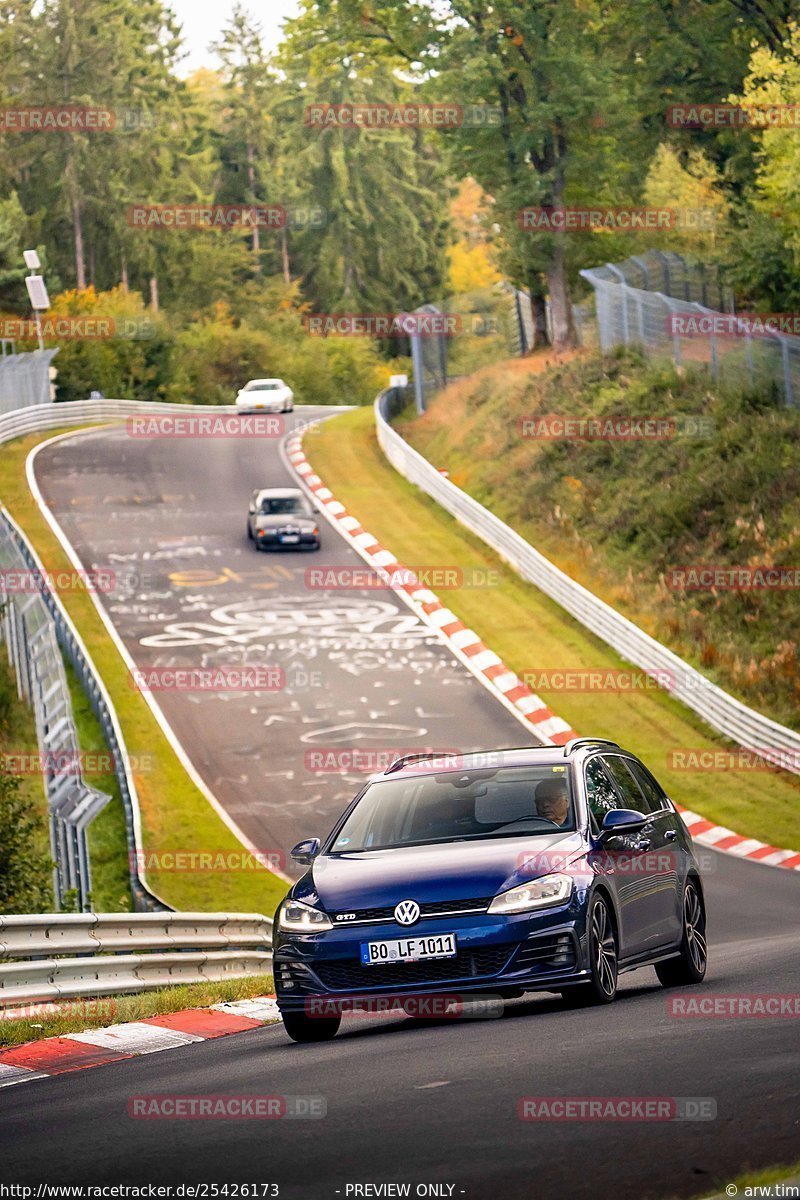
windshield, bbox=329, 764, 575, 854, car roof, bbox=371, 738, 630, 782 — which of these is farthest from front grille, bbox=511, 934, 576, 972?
car roof, bbox=371, 738, 630, 782

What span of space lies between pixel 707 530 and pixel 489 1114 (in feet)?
98.7

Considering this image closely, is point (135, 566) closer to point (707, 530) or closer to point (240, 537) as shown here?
point (240, 537)

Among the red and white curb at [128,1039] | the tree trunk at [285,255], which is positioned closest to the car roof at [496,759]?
the red and white curb at [128,1039]

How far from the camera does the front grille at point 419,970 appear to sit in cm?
981

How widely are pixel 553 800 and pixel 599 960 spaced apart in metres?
1.12

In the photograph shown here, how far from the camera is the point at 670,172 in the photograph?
173 feet

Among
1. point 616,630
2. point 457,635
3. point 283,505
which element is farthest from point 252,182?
point 616,630

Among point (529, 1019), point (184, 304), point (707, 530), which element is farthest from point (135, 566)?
point (184, 304)

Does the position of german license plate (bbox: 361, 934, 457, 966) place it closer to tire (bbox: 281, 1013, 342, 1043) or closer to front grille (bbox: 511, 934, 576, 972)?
front grille (bbox: 511, 934, 576, 972)

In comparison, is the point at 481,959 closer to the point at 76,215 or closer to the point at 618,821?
the point at 618,821

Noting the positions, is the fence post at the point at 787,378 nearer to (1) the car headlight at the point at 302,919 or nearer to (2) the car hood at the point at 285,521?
(2) the car hood at the point at 285,521

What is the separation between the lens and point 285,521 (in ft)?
129

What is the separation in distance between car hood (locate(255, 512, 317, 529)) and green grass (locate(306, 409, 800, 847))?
1.84m

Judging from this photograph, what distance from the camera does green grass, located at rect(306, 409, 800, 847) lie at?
26.1 metres
